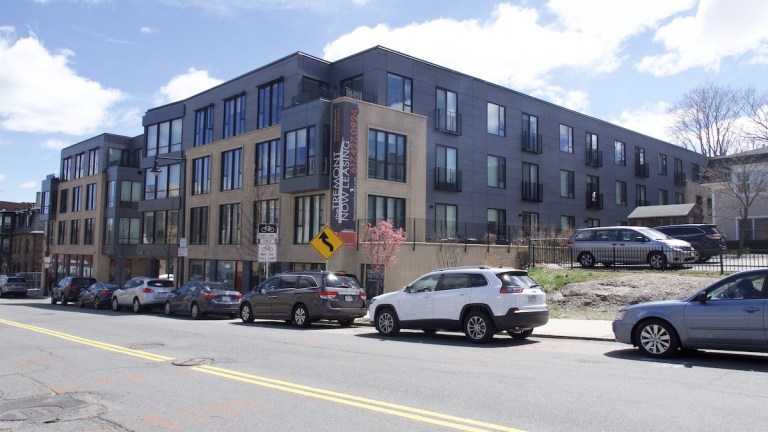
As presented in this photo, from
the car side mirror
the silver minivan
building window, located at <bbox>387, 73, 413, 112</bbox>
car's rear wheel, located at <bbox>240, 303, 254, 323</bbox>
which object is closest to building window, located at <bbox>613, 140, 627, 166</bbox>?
building window, located at <bbox>387, 73, 413, 112</bbox>

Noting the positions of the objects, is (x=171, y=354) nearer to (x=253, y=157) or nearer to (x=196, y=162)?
(x=253, y=157)

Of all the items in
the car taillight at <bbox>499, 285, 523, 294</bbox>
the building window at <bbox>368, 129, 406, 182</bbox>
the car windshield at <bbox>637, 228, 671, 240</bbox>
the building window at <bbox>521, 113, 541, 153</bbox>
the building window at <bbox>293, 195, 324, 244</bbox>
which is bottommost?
the car taillight at <bbox>499, 285, 523, 294</bbox>

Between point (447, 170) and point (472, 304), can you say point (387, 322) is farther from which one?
point (447, 170)

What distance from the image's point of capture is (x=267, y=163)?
32125 millimetres

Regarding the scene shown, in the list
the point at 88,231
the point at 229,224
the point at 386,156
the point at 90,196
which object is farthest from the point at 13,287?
the point at 386,156

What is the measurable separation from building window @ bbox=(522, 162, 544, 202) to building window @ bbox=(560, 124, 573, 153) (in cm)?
357

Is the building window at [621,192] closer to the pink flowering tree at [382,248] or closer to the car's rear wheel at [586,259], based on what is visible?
the car's rear wheel at [586,259]

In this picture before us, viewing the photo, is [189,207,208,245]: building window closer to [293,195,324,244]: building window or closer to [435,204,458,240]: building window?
[293,195,324,244]: building window

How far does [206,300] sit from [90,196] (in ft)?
123

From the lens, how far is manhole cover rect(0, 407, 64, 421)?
6.78 metres

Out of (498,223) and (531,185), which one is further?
(531,185)

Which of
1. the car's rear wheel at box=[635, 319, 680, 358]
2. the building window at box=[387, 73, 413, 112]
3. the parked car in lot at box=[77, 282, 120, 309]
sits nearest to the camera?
the car's rear wheel at box=[635, 319, 680, 358]

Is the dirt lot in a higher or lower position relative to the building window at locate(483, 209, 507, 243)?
lower

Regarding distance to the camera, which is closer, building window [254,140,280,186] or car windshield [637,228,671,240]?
car windshield [637,228,671,240]
